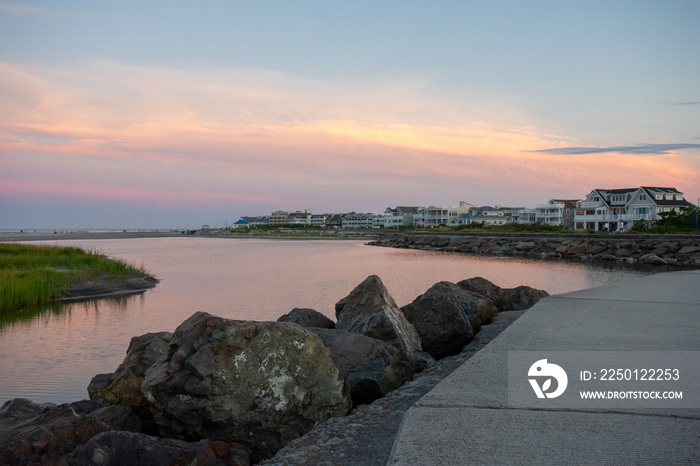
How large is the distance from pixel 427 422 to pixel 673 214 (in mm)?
76102

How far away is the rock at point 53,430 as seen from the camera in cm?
471

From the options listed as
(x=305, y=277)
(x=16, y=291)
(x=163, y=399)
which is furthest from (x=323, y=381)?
(x=305, y=277)

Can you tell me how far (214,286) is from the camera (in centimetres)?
2466

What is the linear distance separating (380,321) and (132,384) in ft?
10.8

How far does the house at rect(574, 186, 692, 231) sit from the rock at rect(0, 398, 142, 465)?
8203 cm

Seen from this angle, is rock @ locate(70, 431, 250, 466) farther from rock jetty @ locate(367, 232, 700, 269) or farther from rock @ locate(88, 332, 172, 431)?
rock jetty @ locate(367, 232, 700, 269)

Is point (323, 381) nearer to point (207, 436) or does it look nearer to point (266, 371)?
point (266, 371)

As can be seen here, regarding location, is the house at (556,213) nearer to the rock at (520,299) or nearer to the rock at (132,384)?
the rock at (520,299)

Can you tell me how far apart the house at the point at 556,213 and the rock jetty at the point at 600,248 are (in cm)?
4172

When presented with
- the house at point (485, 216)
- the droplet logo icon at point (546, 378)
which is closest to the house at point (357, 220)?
the house at point (485, 216)

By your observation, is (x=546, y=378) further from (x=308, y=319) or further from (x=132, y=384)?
(x=308, y=319)

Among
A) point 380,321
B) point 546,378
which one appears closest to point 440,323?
point 380,321

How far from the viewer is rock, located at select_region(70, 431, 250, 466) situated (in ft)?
13.0

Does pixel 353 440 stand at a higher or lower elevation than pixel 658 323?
lower
